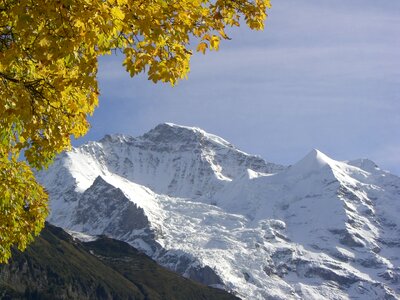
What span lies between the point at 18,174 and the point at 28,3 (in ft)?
20.2

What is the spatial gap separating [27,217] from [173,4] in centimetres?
777

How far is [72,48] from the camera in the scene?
932 centimetres

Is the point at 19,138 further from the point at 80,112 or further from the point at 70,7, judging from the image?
the point at 70,7

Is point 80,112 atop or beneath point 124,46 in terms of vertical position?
beneath

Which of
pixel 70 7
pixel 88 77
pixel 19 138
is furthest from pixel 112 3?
pixel 19 138

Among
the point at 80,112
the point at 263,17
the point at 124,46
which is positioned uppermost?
the point at 263,17

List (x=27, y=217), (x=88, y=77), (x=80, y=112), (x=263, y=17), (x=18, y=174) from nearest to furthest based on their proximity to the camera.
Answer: (x=88, y=77) < (x=80, y=112) < (x=263, y=17) < (x=18, y=174) < (x=27, y=217)

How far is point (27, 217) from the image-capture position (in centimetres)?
1583

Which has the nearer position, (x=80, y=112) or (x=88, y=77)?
(x=88, y=77)

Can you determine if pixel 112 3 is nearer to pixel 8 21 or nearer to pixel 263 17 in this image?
pixel 8 21

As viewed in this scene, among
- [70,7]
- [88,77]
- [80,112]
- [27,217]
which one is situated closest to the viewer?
[70,7]

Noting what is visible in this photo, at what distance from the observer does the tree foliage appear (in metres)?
9.17

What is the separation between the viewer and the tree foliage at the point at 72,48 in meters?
9.17

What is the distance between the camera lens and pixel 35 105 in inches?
418
